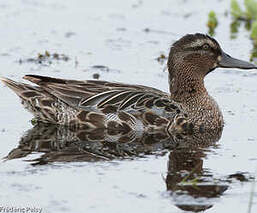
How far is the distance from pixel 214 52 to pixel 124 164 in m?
3.24

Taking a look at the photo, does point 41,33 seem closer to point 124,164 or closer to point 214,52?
point 214,52

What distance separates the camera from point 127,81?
1466 cm

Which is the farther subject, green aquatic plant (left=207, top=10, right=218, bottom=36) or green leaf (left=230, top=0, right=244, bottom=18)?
green leaf (left=230, top=0, right=244, bottom=18)

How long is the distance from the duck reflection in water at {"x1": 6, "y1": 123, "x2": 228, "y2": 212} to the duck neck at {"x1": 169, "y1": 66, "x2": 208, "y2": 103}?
90 cm

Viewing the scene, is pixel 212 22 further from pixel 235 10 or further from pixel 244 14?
pixel 244 14

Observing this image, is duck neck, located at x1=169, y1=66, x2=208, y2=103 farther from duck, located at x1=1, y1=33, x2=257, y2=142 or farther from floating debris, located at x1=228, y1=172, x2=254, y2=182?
floating debris, located at x1=228, y1=172, x2=254, y2=182

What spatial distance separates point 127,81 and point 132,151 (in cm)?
362

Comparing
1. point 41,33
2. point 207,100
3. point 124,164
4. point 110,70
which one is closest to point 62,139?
point 124,164

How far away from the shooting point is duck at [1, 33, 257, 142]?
12273 millimetres

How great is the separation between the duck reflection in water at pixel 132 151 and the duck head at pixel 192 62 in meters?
1.09

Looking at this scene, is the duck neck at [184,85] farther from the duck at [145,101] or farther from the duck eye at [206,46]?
the duck eye at [206,46]

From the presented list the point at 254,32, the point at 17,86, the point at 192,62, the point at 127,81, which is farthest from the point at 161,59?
the point at 17,86

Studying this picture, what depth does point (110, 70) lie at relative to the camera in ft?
50.3

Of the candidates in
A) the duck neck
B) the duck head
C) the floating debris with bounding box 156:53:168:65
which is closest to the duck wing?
the duck neck
